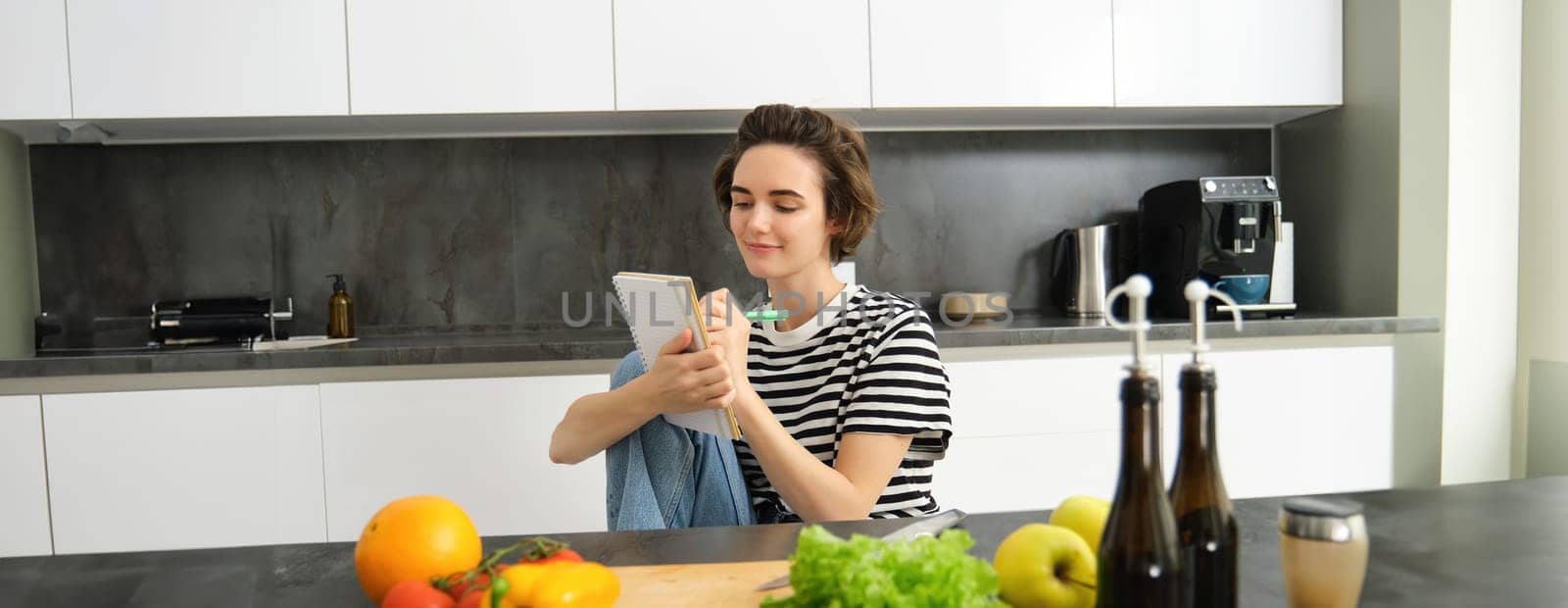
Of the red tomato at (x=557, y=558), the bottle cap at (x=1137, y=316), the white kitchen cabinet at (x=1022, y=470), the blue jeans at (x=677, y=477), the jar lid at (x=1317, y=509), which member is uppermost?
the bottle cap at (x=1137, y=316)

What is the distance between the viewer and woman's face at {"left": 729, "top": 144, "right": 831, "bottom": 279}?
1405 mm

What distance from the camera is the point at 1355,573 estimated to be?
63 centimetres

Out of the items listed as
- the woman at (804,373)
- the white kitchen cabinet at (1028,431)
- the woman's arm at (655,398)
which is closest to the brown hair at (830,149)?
the woman at (804,373)

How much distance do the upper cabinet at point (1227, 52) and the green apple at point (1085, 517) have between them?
2.25m

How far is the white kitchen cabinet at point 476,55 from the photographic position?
252 centimetres

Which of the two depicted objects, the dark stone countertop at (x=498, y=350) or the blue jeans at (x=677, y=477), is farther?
the dark stone countertop at (x=498, y=350)

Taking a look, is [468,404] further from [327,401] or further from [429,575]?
[429,575]

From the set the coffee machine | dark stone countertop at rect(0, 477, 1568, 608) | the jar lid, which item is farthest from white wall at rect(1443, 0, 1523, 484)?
the jar lid

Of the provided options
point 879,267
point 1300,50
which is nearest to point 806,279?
point 879,267

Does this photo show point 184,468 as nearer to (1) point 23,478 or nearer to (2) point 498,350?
(1) point 23,478

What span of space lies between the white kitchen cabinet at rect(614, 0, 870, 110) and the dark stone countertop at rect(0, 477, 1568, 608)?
1806mm

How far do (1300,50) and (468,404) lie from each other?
8.28ft

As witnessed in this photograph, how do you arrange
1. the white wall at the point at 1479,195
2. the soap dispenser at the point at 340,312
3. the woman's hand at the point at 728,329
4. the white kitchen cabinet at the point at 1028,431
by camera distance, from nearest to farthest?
the woman's hand at the point at 728,329
the white kitchen cabinet at the point at 1028,431
the white wall at the point at 1479,195
the soap dispenser at the point at 340,312

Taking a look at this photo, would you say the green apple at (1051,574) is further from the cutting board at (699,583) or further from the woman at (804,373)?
the woman at (804,373)
